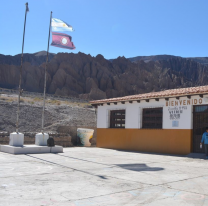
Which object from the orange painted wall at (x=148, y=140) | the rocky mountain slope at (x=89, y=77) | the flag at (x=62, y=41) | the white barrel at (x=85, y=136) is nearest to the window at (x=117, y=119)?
the orange painted wall at (x=148, y=140)

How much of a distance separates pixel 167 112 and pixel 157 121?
3.41 feet

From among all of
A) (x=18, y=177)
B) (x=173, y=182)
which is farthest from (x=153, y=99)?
(x=18, y=177)

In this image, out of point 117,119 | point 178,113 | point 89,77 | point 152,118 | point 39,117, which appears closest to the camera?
point 178,113

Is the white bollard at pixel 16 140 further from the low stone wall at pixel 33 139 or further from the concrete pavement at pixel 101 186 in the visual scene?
the concrete pavement at pixel 101 186

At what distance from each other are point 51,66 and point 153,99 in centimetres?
8219

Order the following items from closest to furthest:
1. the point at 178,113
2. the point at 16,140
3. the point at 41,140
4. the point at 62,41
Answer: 1. the point at 16,140
2. the point at 41,140
3. the point at 178,113
4. the point at 62,41

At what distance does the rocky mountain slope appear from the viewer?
89312mm

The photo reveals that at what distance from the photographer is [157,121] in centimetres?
1672

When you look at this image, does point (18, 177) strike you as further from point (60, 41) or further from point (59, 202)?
point (60, 41)

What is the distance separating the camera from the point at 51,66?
95500 millimetres

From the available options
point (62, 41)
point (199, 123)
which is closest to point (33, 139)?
point (62, 41)

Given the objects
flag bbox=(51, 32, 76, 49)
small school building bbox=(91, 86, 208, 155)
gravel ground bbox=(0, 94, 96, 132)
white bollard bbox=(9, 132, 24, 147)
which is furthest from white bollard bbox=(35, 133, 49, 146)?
gravel ground bbox=(0, 94, 96, 132)

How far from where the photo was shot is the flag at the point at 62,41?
52.6ft

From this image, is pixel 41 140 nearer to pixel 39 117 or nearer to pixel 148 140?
pixel 148 140
